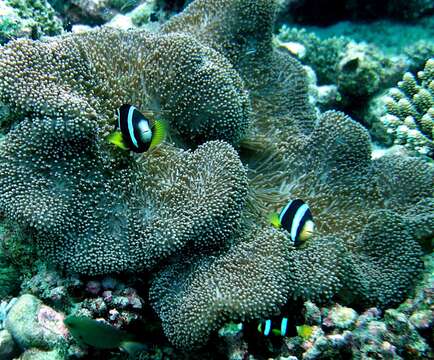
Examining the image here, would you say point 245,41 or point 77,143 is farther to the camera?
point 245,41

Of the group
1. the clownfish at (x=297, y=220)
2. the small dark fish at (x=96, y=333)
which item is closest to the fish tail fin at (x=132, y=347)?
the small dark fish at (x=96, y=333)

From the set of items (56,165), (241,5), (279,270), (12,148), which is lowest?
(279,270)

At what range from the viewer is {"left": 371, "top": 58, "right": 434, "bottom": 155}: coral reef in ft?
13.9

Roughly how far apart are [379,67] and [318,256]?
369 centimetres

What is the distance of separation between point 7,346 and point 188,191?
172cm

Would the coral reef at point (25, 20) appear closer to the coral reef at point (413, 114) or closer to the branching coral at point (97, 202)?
the branching coral at point (97, 202)

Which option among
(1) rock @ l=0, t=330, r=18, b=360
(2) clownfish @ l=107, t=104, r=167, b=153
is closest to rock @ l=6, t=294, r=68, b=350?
(1) rock @ l=0, t=330, r=18, b=360

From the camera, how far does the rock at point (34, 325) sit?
2.67m

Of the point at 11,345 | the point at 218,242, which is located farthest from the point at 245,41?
the point at 11,345

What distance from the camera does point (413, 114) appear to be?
453cm

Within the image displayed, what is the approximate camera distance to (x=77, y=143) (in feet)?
9.27

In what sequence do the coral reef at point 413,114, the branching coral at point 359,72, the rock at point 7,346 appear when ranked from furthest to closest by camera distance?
the branching coral at point 359,72
the coral reef at point 413,114
the rock at point 7,346

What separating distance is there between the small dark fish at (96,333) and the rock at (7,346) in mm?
564

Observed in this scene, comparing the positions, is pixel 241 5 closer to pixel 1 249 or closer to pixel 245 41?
pixel 245 41
